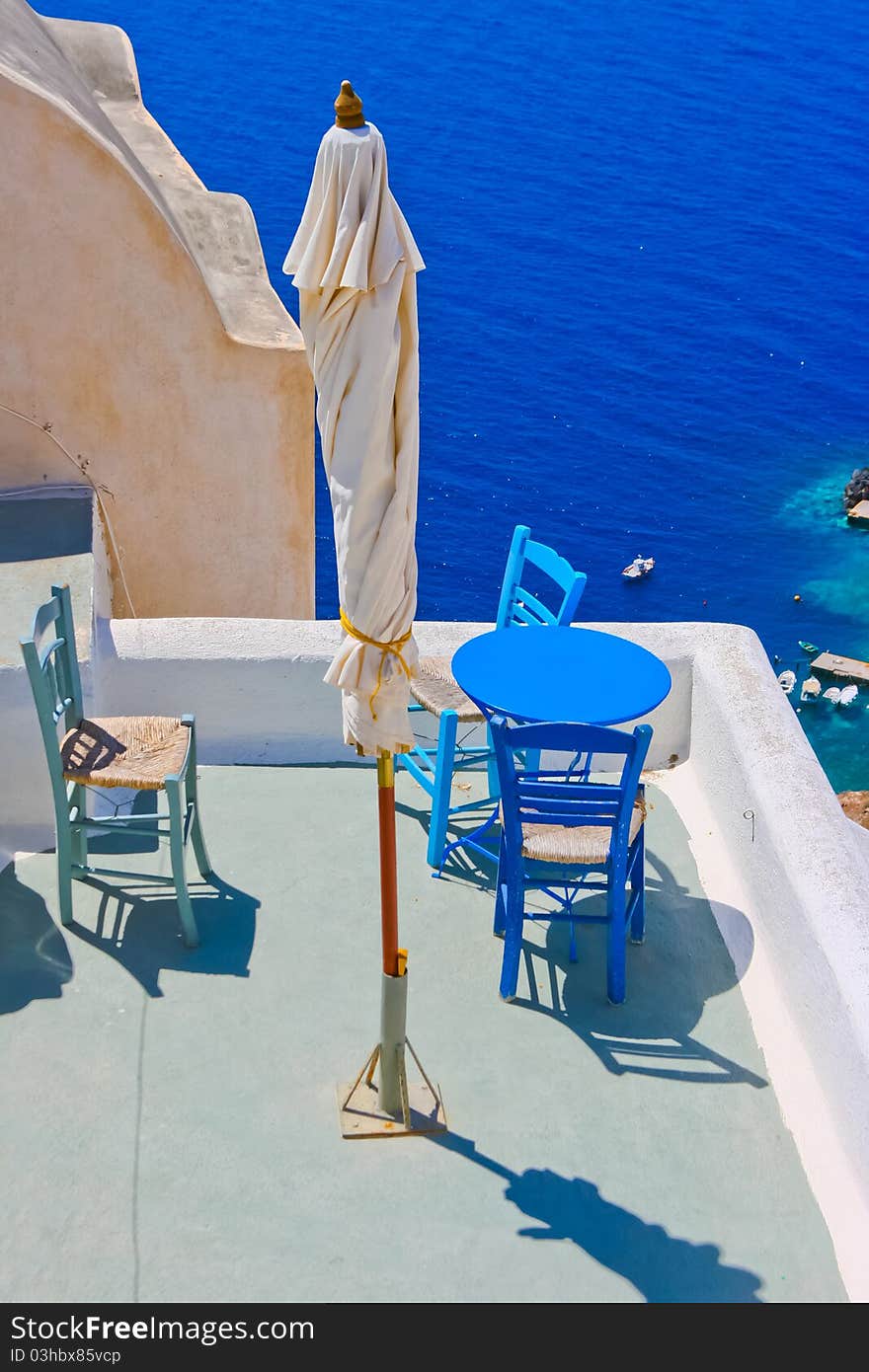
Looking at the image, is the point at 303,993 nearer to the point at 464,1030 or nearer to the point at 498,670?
the point at 464,1030

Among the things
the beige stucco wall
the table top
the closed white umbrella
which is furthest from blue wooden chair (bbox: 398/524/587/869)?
the beige stucco wall

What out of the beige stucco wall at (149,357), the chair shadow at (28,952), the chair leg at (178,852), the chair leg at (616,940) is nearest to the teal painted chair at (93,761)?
the chair leg at (178,852)

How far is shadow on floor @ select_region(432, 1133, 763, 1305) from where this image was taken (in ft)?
12.4

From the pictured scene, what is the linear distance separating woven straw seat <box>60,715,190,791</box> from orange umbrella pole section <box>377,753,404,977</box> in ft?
3.56

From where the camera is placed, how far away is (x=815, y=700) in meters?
32.8

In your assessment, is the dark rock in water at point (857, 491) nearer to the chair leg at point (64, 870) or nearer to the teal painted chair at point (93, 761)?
the teal painted chair at point (93, 761)

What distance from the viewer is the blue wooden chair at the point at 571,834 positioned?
442 cm

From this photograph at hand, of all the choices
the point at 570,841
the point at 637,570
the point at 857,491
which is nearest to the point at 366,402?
the point at 570,841

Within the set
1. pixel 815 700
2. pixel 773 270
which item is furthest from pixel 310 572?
pixel 773 270

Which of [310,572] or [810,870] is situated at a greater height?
[810,870]

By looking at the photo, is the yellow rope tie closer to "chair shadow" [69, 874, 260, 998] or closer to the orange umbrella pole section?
the orange umbrella pole section
